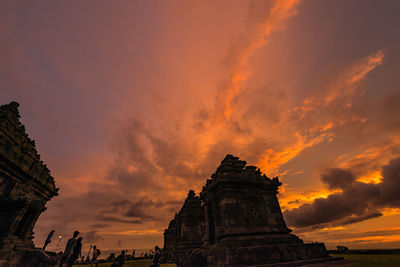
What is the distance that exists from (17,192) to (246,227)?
1853 cm

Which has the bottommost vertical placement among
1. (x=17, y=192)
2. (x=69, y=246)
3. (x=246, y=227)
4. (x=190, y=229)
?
(x=69, y=246)

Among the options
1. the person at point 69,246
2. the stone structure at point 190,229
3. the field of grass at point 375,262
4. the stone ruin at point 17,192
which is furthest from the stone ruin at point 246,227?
the stone ruin at point 17,192

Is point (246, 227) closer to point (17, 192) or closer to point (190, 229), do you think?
point (190, 229)

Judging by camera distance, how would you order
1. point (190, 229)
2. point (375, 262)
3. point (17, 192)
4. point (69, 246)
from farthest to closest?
point (190, 229) < point (17, 192) < point (375, 262) < point (69, 246)

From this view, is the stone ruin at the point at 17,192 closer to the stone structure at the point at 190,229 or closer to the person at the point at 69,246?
Result: the person at the point at 69,246

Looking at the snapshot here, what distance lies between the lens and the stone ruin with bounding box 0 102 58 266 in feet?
40.8

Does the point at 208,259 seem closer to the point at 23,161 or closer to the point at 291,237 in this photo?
the point at 291,237

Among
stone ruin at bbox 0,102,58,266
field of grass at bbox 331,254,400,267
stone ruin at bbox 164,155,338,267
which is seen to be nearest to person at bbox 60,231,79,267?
stone ruin at bbox 0,102,58,266

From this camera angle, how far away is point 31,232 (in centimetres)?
1545

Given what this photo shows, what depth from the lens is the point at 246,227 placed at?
13.3m

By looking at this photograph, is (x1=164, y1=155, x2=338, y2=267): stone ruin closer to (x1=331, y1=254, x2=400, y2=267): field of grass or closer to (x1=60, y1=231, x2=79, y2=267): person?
(x1=331, y1=254, x2=400, y2=267): field of grass

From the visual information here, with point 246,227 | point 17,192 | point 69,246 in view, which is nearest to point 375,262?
point 246,227

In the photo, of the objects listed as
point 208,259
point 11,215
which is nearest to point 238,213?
point 208,259

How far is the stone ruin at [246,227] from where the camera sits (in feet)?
36.7
